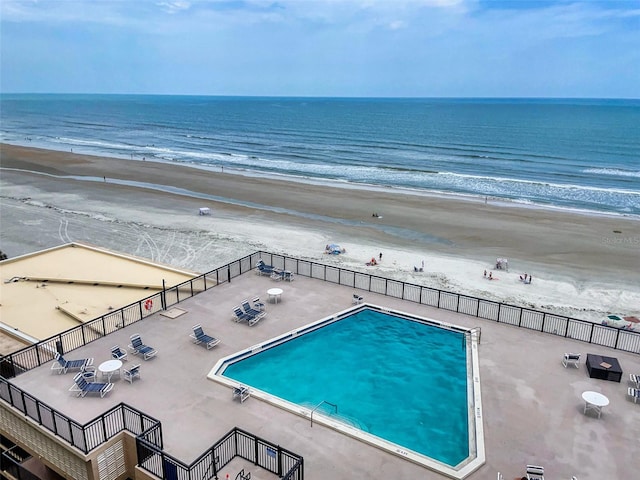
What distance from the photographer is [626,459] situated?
1188 centimetres

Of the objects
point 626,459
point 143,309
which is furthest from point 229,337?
point 626,459

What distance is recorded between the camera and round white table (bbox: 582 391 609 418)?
1333 centimetres

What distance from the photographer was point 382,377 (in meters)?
16.0

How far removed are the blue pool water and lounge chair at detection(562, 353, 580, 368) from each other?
3.15 m

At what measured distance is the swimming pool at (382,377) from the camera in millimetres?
13070

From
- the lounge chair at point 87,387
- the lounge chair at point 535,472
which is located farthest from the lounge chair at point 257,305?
the lounge chair at point 535,472

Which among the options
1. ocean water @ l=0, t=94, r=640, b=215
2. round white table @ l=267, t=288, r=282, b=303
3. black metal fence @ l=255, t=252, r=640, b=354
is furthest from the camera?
ocean water @ l=0, t=94, r=640, b=215

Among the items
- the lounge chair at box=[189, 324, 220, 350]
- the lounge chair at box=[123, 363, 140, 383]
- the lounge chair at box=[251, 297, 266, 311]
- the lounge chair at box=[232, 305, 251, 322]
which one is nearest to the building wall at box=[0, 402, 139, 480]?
the lounge chair at box=[123, 363, 140, 383]

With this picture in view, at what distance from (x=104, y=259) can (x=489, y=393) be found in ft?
66.7

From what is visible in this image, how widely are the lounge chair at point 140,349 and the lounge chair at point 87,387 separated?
182 centimetres

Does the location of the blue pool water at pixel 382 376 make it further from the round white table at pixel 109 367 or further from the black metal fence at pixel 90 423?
the black metal fence at pixel 90 423

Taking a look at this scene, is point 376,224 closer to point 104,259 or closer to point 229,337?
point 104,259

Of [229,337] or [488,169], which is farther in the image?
[488,169]

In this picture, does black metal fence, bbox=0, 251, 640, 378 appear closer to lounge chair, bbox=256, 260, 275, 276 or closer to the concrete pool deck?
lounge chair, bbox=256, 260, 275, 276
